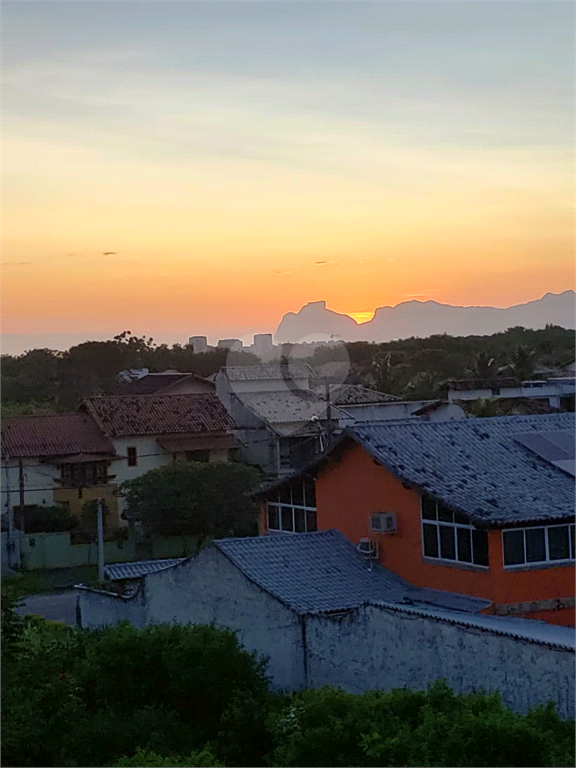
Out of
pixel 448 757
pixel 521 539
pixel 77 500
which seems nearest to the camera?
pixel 448 757

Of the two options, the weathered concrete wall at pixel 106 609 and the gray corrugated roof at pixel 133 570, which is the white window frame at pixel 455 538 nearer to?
the weathered concrete wall at pixel 106 609

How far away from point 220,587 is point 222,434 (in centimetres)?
2432

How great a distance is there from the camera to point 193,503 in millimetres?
32281

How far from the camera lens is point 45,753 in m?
9.94

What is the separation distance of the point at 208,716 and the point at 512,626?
3999 millimetres

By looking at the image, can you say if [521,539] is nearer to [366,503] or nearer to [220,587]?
[366,503]

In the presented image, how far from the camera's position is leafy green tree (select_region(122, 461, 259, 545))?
32.3 metres

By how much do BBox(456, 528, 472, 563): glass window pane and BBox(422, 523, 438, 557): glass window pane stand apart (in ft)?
1.60

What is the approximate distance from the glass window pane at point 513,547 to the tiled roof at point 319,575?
709 millimetres

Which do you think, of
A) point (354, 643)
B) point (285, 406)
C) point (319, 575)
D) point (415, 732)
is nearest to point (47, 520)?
point (285, 406)

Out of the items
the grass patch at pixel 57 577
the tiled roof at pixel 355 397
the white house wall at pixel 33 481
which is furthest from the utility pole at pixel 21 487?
the tiled roof at pixel 355 397

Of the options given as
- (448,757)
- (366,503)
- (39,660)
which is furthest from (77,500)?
(448,757)

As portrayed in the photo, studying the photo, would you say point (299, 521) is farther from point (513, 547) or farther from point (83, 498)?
point (83, 498)

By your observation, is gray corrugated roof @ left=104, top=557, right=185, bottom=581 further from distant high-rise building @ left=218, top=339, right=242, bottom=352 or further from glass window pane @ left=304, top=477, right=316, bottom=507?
distant high-rise building @ left=218, top=339, right=242, bottom=352
